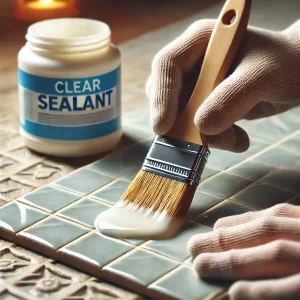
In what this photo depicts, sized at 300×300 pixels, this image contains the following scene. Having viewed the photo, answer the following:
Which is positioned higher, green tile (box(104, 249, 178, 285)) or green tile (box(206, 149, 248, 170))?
green tile (box(104, 249, 178, 285))

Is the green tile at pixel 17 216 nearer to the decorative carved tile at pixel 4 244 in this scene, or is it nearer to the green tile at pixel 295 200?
the decorative carved tile at pixel 4 244

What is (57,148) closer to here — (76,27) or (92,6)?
(76,27)

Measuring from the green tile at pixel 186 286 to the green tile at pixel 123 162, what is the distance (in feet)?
0.86

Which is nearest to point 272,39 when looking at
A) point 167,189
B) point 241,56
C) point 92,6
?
point 241,56

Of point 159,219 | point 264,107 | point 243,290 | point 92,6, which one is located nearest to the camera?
point 243,290

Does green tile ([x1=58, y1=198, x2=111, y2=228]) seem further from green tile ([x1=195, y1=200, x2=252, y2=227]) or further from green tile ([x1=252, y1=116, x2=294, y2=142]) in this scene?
green tile ([x1=252, y1=116, x2=294, y2=142])

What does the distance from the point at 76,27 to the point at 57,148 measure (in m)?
0.19

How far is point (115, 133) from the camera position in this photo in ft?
3.66

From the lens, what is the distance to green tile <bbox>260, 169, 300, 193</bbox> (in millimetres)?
996

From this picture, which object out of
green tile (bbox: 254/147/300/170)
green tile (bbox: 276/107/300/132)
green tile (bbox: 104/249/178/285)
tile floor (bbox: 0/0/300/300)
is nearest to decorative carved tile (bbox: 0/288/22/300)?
tile floor (bbox: 0/0/300/300)

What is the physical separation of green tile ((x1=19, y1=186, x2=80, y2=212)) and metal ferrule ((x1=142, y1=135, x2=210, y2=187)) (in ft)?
0.38

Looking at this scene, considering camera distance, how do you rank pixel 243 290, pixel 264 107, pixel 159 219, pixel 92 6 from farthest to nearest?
1. pixel 92 6
2. pixel 264 107
3. pixel 159 219
4. pixel 243 290

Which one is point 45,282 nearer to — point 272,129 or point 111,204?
point 111,204

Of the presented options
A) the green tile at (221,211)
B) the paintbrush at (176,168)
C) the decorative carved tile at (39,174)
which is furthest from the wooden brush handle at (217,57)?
the decorative carved tile at (39,174)
